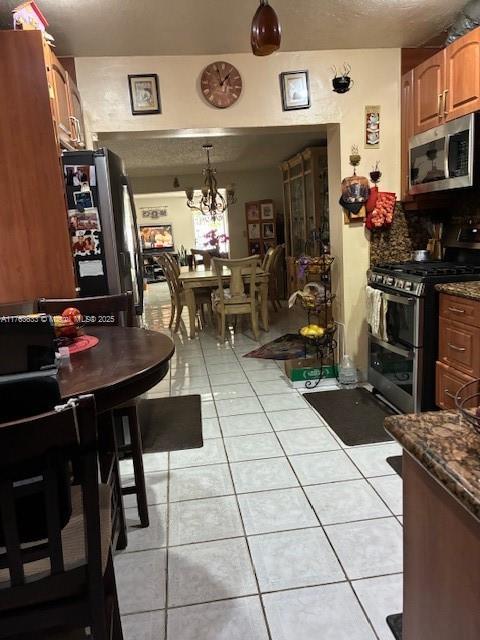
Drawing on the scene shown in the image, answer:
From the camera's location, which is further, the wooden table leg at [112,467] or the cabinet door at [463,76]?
the cabinet door at [463,76]

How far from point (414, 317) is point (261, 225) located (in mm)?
5906

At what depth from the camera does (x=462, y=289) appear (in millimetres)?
2463

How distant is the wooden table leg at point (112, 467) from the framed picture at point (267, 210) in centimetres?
700

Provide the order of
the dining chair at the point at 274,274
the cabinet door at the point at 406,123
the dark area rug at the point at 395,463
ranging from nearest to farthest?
the dark area rug at the point at 395,463 < the cabinet door at the point at 406,123 < the dining chair at the point at 274,274

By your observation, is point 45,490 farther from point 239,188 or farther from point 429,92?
point 239,188

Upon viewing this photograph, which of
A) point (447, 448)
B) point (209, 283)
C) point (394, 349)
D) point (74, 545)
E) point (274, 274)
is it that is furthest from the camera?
point (274, 274)

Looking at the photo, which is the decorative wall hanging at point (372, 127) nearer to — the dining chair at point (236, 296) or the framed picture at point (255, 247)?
the dining chair at point (236, 296)

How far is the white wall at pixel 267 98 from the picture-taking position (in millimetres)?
3059

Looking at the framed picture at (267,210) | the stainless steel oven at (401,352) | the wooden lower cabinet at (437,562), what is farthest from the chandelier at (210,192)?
the wooden lower cabinet at (437,562)

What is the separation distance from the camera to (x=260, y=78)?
316 cm

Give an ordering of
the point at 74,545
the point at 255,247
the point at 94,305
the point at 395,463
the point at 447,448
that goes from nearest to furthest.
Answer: the point at 447,448 < the point at 74,545 < the point at 94,305 < the point at 395,463 < the point at 255,247

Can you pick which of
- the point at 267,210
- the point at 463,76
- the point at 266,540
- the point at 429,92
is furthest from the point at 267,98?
the point at 267,210

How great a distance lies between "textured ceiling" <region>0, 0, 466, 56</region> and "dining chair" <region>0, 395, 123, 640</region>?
7.79 ft

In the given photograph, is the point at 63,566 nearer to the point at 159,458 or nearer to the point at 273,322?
the point at 159,458
